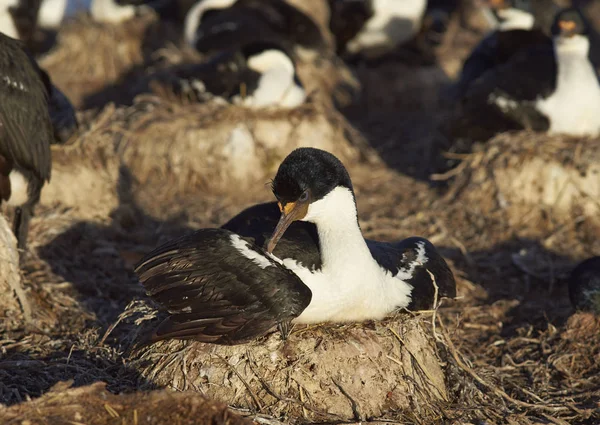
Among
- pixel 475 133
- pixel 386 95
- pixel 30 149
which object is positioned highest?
pixel 30 149

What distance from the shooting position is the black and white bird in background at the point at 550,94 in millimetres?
9453

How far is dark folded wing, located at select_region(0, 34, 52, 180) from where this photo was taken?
6.71 m

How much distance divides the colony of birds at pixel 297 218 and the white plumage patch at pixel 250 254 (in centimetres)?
2

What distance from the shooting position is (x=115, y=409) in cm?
437

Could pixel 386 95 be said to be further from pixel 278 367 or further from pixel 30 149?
pixel 278 367

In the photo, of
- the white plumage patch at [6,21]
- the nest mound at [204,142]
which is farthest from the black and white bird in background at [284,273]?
the nest mound at [204,142]

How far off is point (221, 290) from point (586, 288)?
2.83 m

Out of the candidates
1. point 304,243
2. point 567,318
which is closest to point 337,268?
point 304,243

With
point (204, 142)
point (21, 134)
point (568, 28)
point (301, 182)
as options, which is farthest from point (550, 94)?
point (21, 134)

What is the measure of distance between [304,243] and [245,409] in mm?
Answer: 990

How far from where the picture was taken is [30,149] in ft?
22.6

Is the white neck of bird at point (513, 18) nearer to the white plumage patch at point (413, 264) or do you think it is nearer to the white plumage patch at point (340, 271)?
the white plumage patch at point (413, 264)

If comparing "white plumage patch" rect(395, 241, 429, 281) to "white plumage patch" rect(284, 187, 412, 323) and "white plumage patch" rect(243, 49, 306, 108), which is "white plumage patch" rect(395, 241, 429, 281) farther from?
"white plumage patch" rect(243, 49, 306, 108)

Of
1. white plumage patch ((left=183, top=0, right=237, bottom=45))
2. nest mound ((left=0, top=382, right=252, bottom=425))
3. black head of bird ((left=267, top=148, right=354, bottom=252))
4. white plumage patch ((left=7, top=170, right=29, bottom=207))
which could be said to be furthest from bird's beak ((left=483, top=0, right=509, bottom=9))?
nest mound ((left=0, top=382, right=252, bottom=425))
